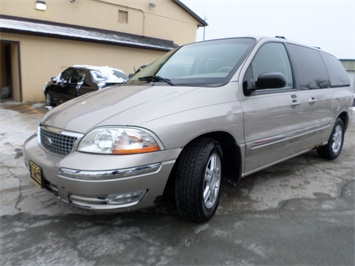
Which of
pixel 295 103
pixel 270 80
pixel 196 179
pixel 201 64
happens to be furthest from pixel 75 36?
pixel 196 179

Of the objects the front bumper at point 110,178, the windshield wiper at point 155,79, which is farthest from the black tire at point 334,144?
the front bumper at point 110,178

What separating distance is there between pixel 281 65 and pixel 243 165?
1398 mm

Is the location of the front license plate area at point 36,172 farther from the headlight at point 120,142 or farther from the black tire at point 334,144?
the black tire at point 334,144

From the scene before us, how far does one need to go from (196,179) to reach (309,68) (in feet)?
8.64

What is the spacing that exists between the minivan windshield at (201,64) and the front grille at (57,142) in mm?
1112

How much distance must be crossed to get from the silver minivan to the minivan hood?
0.4 inches

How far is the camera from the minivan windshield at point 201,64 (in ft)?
9.92

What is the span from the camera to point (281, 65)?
3662mm

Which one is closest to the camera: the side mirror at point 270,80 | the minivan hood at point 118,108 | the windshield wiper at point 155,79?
the minivan hood at point 118,108

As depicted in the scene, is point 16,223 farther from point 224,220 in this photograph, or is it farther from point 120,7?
point 120,7

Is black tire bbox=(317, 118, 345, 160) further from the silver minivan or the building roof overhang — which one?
the building roof overhang

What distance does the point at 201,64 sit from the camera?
11.0 ft

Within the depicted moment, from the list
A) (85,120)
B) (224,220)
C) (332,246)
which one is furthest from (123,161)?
(332,246)

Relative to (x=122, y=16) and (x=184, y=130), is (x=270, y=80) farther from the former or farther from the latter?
(x=122, y=16)
